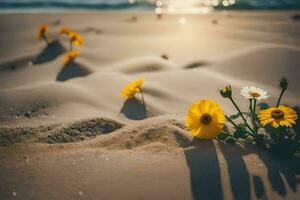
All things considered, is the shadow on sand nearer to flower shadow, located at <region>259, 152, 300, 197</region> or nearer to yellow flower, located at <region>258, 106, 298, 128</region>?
flower shadow, located at <region>259, 152, 300, 197</region>

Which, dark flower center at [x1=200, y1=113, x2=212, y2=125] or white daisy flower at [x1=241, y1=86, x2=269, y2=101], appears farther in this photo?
white daisy flower at [x1=241, y1=86, x2=269, y2=101]

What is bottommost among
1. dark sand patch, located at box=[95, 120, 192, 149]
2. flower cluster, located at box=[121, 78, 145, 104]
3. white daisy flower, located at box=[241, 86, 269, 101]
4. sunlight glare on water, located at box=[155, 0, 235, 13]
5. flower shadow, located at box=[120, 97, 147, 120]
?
flower shadow, located at box=[120, 97, 147, 120]

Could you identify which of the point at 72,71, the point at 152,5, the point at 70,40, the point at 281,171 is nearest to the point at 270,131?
the point at 281,171

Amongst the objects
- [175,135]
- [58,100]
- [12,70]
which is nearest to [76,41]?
[12,70]

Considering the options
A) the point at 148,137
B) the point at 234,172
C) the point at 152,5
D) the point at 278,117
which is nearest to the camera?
the point at 234,172

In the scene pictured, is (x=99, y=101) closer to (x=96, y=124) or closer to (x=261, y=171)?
(x=96, y=124)

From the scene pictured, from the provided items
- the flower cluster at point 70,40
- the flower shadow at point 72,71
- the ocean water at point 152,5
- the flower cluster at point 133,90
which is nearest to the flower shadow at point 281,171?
the flower cluster at point 133,90

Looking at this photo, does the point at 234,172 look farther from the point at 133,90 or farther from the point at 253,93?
the point at 133,90

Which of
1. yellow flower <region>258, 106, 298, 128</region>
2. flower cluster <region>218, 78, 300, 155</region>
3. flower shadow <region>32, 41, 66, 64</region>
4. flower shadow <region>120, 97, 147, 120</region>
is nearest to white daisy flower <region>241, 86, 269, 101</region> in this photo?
flower cluster <region>218, 78, 300, 155</region>
